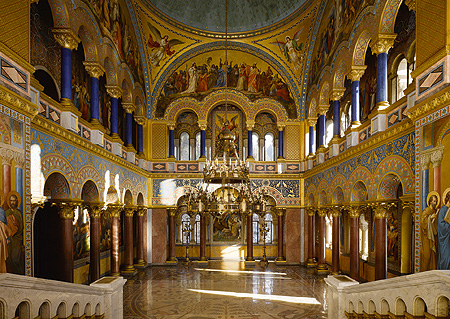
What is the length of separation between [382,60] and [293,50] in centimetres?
924

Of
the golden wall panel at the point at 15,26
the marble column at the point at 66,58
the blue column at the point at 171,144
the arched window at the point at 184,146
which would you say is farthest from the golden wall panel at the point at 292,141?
the golden wall panel at the point at 15,26

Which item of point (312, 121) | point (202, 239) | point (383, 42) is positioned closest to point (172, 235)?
point (202, 239)

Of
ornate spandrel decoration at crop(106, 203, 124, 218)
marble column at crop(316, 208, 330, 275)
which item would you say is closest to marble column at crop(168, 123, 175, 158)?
ornate spandrel decoration at crop(106, 203, 124, 218)

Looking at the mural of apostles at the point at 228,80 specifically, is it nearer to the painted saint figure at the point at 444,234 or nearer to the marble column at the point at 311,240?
the marble column at the point at 311,240

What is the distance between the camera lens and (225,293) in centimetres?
1362

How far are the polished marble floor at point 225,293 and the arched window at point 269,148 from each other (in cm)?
701

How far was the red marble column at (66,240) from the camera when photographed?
984 centimetres

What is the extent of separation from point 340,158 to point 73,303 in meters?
11.2

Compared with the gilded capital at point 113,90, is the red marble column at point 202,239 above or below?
below

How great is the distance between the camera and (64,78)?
1041 centimetres

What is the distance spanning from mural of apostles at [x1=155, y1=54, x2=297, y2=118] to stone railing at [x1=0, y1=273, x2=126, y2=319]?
14.3 metres

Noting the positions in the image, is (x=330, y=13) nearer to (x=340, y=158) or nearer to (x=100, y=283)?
(x=340, y=158)

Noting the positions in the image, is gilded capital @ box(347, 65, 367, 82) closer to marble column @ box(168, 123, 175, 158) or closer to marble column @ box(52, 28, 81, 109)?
marble column @ box(52, 28, 81, 109)

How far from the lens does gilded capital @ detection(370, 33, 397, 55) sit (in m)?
10.6
